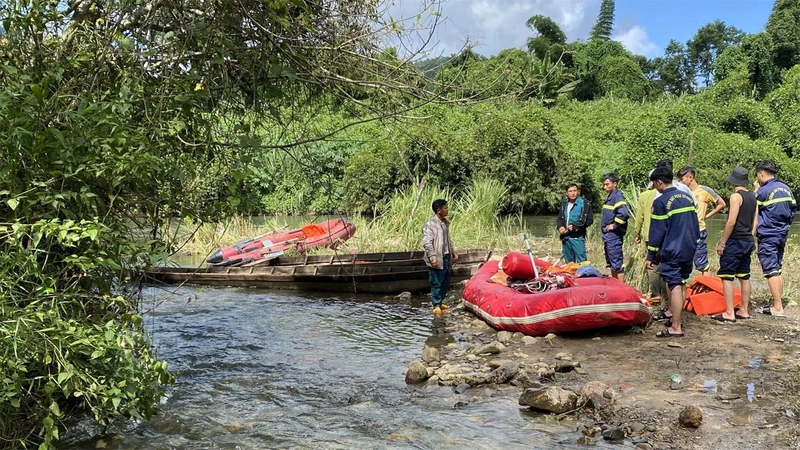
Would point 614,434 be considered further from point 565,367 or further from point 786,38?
point 786,38

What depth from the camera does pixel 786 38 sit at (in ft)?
134

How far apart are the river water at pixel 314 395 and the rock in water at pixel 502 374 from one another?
130mm

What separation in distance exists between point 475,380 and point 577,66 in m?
47.3

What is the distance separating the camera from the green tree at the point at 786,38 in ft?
134

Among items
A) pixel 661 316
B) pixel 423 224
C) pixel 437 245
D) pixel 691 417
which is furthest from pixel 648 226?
pixel 423 224

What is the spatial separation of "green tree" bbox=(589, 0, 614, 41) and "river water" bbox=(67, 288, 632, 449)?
6378 centimetres

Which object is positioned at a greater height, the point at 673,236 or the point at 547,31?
the point at 547,31

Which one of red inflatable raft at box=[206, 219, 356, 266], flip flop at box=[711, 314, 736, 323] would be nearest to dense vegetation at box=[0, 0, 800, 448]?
flip flop at box=[711, 314, 736, 323]

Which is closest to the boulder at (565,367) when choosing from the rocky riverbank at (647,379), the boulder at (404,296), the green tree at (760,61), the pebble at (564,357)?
the rocky riverbank at (647,379)

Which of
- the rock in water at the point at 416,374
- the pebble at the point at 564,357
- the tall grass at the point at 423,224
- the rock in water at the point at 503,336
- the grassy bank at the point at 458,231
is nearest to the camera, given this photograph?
the rock in water at the point at 416,374

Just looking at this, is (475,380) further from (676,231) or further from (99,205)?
(99,205)

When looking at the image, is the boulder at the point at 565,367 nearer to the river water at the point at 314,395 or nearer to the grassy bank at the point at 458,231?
the river water at the point at 314,395

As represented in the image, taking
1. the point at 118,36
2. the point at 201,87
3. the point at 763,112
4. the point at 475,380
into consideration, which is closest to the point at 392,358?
the point at 475,380

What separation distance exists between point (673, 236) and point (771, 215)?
1595mm
